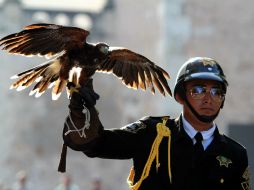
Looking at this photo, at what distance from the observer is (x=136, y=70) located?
17.4 ft

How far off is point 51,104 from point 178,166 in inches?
1019

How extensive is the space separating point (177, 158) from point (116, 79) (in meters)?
25.4

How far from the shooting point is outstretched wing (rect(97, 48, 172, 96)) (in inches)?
205

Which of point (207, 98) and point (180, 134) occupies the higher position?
point (207, 98)

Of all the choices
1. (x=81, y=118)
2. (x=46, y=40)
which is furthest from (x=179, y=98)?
(x=46, y=40)

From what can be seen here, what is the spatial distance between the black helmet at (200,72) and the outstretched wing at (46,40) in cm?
61

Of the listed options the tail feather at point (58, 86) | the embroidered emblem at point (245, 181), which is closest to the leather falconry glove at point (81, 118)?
the tail feather at point (58, 86)

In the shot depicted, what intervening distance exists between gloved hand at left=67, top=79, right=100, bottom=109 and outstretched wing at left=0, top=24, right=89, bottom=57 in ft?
1.16

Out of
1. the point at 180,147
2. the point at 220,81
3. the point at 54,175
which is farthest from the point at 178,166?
the point at 54,175

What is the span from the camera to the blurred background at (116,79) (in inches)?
982

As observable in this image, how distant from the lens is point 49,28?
15.3ft

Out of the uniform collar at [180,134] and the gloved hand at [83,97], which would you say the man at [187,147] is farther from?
the gloved hand at [83,97]

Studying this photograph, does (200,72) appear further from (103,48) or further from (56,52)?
(56,52)

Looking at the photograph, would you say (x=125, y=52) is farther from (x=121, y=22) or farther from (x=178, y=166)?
(x=121, y=22)
